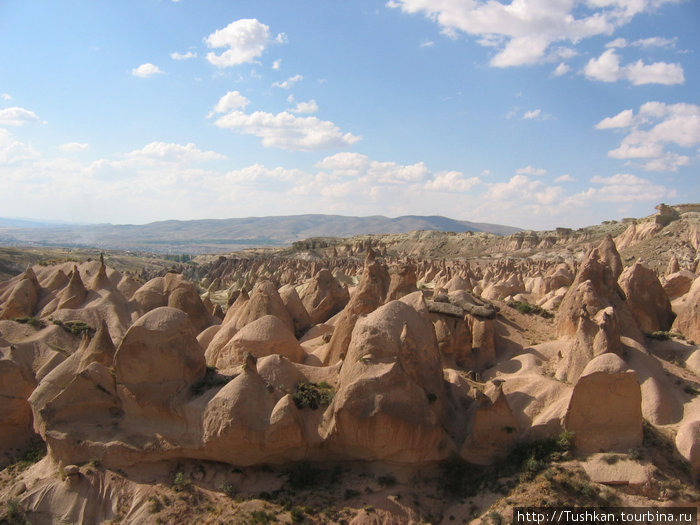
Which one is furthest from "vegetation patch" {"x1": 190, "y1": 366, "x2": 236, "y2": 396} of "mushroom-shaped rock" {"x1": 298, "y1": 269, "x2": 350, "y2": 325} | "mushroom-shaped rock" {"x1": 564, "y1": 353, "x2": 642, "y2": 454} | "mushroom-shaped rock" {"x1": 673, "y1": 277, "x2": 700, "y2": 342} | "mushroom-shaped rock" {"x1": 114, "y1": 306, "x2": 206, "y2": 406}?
"mushroom-shaped rock" {"x1": 673, "y1": 277, "x2": 700, "y2": 342}

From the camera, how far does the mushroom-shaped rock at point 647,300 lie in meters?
26.2

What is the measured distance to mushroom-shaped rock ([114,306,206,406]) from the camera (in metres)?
15.9

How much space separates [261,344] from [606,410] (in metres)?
12.7

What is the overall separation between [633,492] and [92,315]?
29.8 metres

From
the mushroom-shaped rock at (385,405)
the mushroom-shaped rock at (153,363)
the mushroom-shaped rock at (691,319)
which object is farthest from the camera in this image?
the mushroom-shaped rock at (691,319)

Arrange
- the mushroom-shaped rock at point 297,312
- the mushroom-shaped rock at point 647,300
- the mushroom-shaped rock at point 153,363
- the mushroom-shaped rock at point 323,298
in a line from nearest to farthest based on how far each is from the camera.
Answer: the mushroom-shaped rock at point 153,363
the mushroom-shaped rock at point 647,300
the mushroom-shaped rock at point 297,312
the mushroom-shaped rock at point 323,298

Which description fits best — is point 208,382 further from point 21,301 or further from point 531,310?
point 21,301

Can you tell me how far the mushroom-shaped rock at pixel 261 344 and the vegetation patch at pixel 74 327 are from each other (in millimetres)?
11014

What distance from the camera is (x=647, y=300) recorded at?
87.1 ft

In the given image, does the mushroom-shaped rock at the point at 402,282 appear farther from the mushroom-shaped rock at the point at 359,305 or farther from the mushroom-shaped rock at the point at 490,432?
the mushroom-shaped rock at the point at 490,432

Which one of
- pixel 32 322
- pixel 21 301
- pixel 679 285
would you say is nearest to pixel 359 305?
pixel 32 322

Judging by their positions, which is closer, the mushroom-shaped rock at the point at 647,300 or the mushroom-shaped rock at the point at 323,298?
the mushroom-shaped rock at the point at 647,300

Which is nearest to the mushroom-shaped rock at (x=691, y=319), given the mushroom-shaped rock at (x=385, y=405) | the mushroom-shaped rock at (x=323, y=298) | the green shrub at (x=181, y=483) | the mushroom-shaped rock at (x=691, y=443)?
the mushroom-shaped rock at (x=691, y=443)

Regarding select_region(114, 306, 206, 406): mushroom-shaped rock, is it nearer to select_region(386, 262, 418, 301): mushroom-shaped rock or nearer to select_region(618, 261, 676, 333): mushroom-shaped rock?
select_region(386, 262, 418, 301): mushroom-shaped rock
